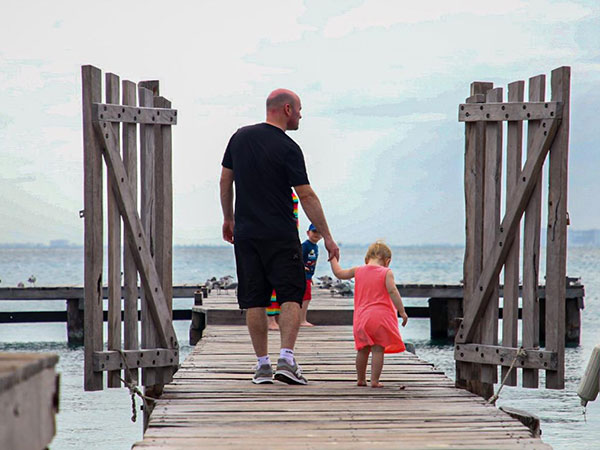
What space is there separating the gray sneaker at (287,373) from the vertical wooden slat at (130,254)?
40.8 inches

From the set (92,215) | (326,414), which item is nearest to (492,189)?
(326,414)

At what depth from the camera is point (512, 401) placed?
45.8ft

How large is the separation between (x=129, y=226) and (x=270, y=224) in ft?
3.47

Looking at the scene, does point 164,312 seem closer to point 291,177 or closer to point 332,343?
point 291,177

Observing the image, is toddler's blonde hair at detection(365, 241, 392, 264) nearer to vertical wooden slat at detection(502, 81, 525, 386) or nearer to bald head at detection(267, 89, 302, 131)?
vertical wooden slat at detection(502, 81, 525, 386)

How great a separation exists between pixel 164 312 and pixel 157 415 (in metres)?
1.57

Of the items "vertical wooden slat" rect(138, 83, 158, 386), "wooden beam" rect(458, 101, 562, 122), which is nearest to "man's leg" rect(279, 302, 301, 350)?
"vertical wooden slat" rect(138, 83, 158, 386)

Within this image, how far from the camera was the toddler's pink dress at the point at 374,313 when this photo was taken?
6.48 metres

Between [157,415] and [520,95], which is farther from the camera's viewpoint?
[520,95]

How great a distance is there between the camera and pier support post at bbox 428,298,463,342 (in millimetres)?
22875

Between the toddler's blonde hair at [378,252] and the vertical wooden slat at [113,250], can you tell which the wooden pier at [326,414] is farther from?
the toddler's blonde hair at [378,252]

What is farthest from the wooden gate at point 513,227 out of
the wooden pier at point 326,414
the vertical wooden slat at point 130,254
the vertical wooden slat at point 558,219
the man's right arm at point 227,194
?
the vertical wooden slat at point 130,254

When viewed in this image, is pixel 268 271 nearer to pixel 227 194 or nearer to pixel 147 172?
pixel 227 194

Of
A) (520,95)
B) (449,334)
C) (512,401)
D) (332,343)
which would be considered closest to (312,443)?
(520,95)
